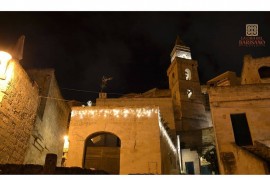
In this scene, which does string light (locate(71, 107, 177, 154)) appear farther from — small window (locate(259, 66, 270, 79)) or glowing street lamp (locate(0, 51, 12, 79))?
small window (locate(259, 66, 270, 79))

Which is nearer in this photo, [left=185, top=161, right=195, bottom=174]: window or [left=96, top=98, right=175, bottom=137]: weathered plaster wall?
[left=185, top=161, right=195, bottom=174]: window

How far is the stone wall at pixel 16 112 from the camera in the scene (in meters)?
8.96

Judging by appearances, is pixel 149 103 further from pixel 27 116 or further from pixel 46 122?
pixel 27 116

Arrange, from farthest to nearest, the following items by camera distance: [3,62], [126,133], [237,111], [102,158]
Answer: [102,158] < [237,111] < [126,133] < [3,62]

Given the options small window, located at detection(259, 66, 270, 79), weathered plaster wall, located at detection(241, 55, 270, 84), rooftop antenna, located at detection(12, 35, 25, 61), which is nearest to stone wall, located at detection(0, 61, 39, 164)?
rooftop antenna, located at detection(12, 35, 25, 61)

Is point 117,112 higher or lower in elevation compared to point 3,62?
higher

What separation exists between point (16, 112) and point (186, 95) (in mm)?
29124

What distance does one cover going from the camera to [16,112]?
10047 mm

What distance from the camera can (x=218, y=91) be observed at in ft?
53.2

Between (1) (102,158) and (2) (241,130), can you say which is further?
(1) (102,158)

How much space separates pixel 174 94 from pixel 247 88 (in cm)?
2202

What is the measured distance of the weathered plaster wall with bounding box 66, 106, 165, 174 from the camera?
14.2 m

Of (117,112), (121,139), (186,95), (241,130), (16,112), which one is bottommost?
(121,139)

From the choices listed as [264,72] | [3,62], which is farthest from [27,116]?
[264,72]
